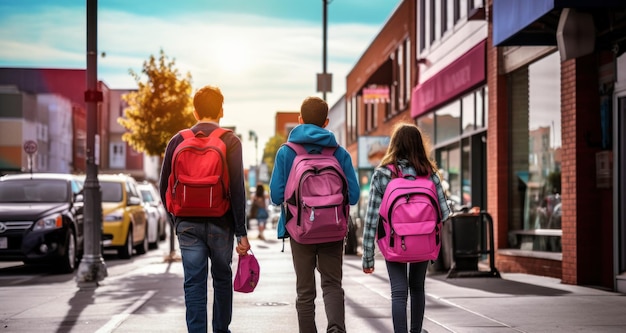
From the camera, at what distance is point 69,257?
16.1m

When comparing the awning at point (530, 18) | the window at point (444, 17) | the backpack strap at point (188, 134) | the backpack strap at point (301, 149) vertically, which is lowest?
the backpack strap at point (301, 149)

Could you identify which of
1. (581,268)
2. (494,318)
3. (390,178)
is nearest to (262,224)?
(581,268)

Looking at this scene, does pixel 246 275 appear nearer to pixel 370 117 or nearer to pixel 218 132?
pixel 218 132

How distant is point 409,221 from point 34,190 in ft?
40.3

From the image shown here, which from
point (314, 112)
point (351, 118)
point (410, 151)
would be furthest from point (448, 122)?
point (351, 118)

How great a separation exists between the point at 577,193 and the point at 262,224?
18.8 m

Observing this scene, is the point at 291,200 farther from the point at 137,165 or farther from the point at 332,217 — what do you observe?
the point at 137,165

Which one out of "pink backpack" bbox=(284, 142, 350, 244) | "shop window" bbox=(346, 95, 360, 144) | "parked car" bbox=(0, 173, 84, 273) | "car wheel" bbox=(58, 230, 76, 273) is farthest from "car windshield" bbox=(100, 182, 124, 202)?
"shop window" bbox=(346, 95, 360, 144)

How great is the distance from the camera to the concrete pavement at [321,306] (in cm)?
877

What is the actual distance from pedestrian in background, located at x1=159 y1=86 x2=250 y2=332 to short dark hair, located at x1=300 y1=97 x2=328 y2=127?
23.0 inches

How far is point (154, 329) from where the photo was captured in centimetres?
856

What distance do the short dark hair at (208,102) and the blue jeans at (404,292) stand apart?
64.0 inches

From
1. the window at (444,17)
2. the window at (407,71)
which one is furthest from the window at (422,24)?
the window at (444,17)

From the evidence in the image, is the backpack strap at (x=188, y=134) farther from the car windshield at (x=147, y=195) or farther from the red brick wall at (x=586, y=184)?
the car windshield at (x=147, y=195)
